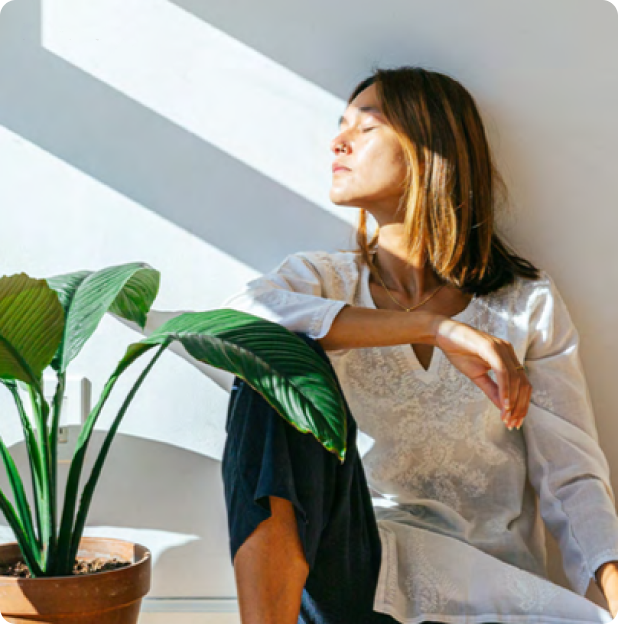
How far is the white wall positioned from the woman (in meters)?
0.11

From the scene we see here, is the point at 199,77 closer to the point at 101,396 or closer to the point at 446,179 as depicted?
the point at 446,179

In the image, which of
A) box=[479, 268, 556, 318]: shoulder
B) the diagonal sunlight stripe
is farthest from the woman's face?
box=[479, 268, 556, 318]: shoulder

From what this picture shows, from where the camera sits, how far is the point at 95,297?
4.57 ft

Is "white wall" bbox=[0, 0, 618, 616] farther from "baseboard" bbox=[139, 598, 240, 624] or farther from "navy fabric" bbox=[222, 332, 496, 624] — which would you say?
"navy fabric" bbox=[222, 332, 496, 624]

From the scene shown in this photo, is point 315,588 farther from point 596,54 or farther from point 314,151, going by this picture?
point 596,54

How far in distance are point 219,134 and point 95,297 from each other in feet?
1.93

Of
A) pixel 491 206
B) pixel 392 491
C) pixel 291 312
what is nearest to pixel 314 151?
pixel 491 206

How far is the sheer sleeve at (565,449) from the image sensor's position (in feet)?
5.11

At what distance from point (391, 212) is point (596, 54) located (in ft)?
1.78

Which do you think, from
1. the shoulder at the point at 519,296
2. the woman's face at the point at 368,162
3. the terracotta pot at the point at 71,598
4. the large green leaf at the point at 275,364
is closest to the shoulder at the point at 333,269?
the woman's face at the point at 368,162

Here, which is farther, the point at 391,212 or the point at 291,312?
the point at 391,212

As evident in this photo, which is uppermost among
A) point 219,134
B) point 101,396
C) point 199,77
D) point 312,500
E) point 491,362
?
point 199,77

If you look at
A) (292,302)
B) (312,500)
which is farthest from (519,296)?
(312,500)

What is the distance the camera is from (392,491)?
5.58 feet
